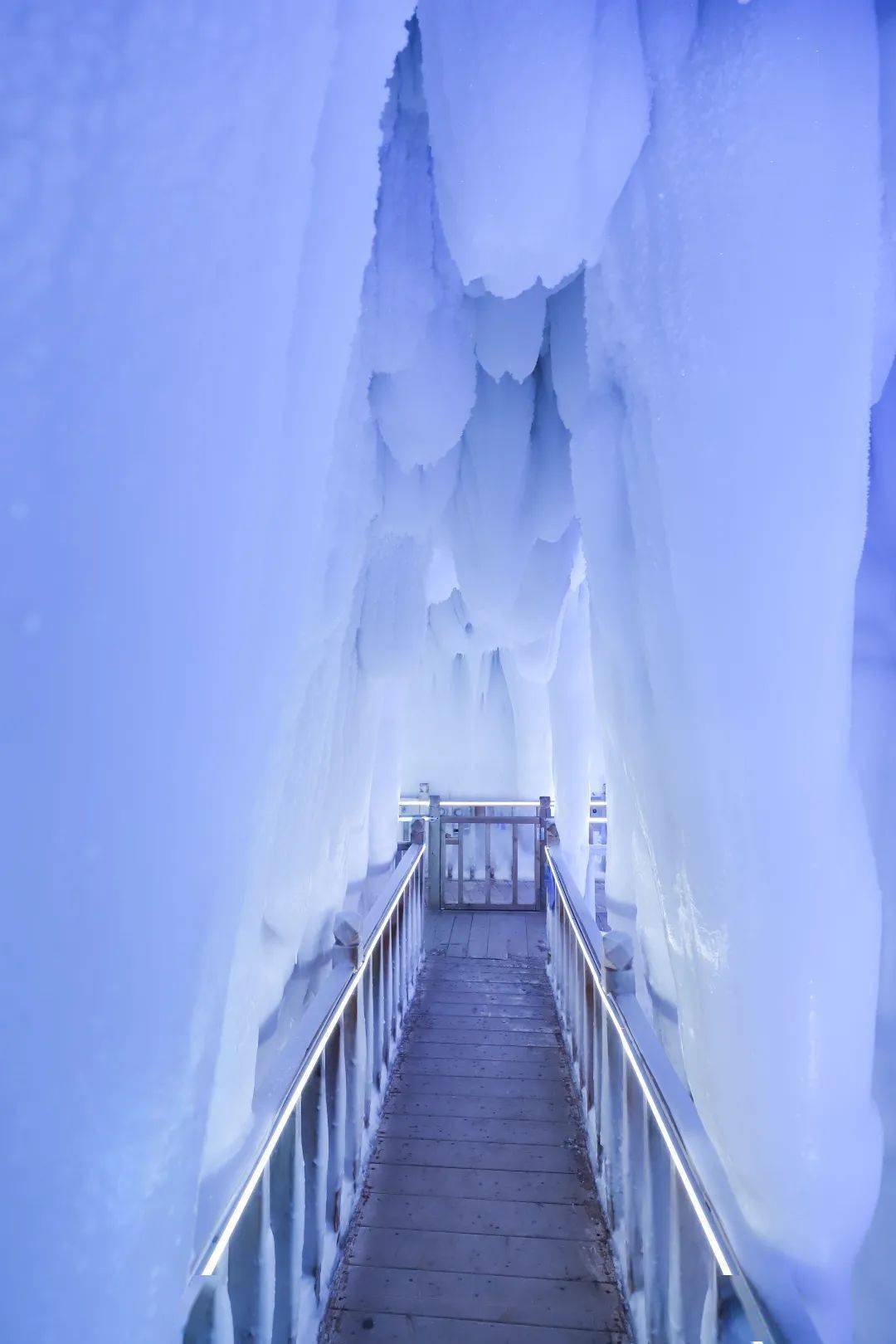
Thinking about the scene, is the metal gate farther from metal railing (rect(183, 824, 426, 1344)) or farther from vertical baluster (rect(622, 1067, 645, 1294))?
vertical baluster (rect(622, 1067, 645, 1294))

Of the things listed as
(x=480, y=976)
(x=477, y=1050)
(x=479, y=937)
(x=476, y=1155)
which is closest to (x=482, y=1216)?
(x=476, y=1155)

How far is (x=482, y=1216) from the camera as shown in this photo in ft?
8.00

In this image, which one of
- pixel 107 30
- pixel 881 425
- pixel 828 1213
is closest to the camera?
A: pixel 107 30

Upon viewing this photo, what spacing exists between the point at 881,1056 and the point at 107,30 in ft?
8.60

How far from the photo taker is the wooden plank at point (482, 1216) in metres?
2.37

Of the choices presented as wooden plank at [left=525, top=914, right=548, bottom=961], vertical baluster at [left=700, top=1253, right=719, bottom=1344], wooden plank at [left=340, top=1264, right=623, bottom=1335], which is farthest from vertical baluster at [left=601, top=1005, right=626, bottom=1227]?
wooden plank at [left=525, top=914, right=548, bottom=961]

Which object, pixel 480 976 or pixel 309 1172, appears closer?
pixel 309 1172

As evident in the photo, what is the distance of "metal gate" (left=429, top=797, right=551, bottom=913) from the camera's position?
239 inches

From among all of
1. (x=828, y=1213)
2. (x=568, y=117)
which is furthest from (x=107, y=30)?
(x=828, y=1213)

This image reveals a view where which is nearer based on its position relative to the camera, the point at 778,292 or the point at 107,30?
the point at 107,30

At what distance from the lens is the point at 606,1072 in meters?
2.44

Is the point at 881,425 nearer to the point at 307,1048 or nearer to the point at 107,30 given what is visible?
the point at 107,30

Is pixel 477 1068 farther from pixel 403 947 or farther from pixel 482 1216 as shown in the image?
pixel 482 1216

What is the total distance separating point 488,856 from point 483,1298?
3973mm
